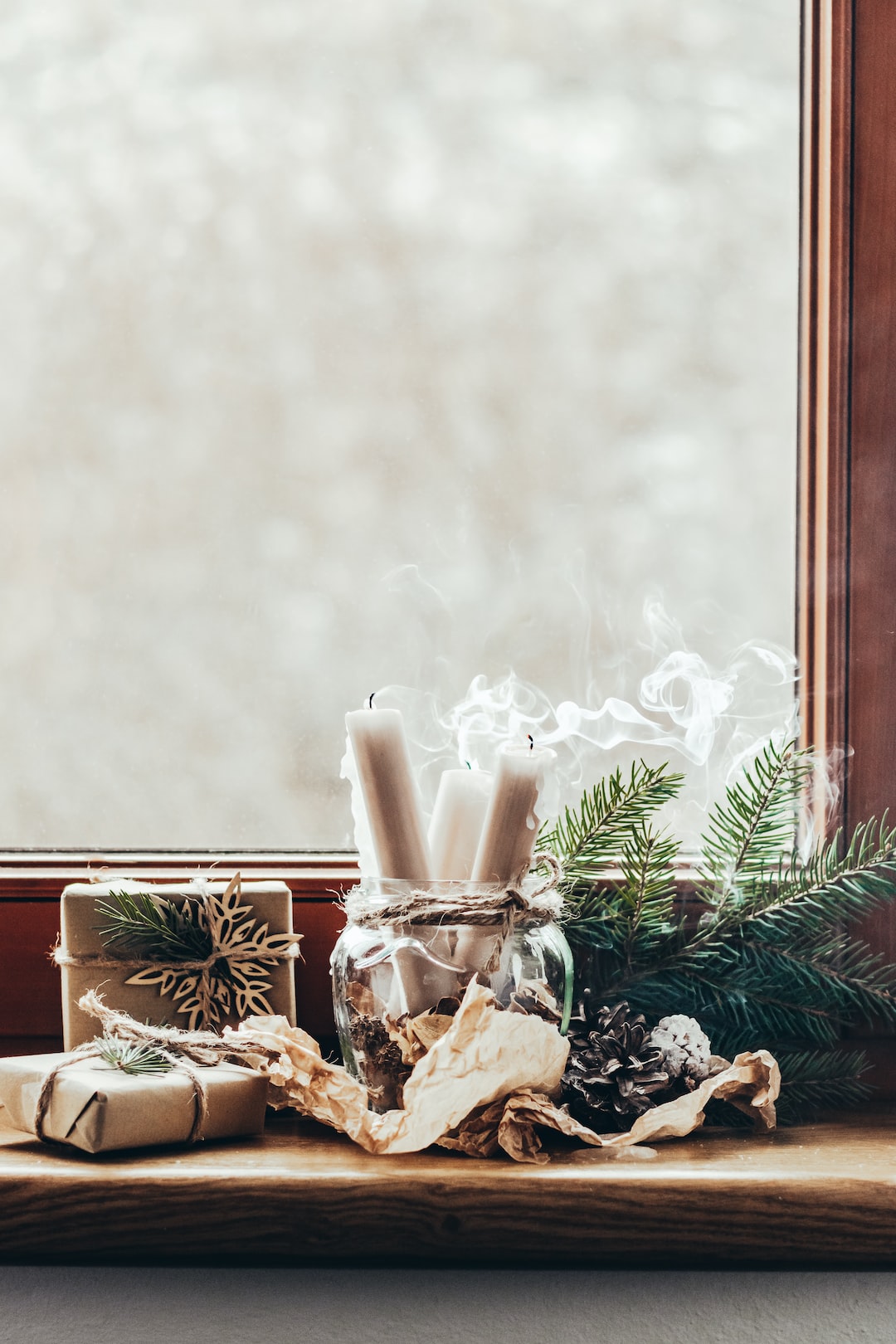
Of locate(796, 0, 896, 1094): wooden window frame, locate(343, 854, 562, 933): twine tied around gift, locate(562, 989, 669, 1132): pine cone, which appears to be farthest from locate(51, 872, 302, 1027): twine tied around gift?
locate(796, 0, 896, 1094): wooden window frame

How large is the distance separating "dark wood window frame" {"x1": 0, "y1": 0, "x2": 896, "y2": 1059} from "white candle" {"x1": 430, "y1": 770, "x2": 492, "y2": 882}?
16 centimetres

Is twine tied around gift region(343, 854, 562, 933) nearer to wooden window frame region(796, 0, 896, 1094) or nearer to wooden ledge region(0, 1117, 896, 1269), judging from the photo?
wooden ledge region(0, 1117, 896, 1269)

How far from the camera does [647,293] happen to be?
880 millimetres

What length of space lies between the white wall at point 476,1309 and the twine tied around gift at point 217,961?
0.53 feet

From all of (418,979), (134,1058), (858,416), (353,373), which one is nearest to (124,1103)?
(134,1058)

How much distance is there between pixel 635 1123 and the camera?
640 millimetres

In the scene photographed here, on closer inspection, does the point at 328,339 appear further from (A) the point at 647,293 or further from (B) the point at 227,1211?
(B) the point at 227,1211

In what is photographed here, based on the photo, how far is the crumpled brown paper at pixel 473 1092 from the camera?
0.58 metres

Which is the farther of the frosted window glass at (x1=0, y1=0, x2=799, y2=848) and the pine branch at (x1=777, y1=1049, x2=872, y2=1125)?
the frosted window glass at (x1=0, y1=0, x2=799, y2=848)

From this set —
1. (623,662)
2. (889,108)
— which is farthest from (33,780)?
(889,108)

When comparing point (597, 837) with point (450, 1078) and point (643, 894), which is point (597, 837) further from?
point (450, 1078)

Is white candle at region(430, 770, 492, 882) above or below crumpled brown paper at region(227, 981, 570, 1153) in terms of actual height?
above

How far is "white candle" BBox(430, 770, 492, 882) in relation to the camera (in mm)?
668

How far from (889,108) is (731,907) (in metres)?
0.62
